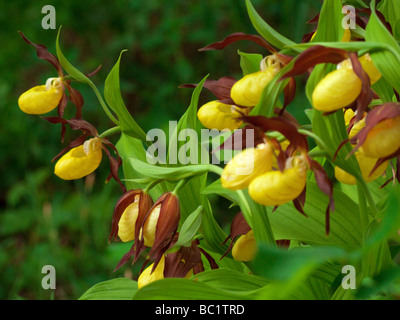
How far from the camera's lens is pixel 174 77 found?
2.41 m

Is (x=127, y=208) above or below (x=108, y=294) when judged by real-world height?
above

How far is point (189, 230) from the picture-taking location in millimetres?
679

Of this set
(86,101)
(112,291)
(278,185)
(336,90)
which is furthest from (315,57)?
(86,101)

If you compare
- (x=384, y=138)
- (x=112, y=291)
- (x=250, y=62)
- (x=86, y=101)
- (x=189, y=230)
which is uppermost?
(x=86, y=101)

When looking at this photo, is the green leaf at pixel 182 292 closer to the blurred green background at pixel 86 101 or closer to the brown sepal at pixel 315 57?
the brown sepal at pixel 315 57

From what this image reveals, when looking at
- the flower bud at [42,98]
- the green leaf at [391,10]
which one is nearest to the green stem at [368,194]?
the green leaf at [391,10]

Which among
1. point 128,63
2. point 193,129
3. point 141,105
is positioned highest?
point 128,63

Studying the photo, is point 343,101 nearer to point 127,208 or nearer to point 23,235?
point 127,208

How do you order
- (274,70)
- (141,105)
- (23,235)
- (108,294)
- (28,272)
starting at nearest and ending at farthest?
1. (274,70)
2. (108,294)
3. (28,272)
4. (23,235)
5. (141,105)

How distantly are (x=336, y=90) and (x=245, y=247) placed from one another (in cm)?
28

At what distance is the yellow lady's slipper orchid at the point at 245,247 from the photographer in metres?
0.72

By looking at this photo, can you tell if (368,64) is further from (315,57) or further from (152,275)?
(152,275)

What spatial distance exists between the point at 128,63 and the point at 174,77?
293 millimetres

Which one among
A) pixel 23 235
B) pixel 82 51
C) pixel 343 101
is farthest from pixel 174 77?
pixel 343 101
